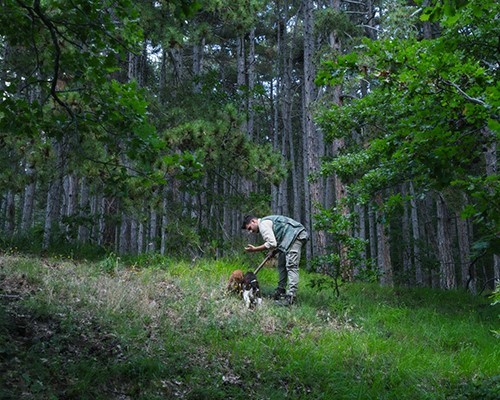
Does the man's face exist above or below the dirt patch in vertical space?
above

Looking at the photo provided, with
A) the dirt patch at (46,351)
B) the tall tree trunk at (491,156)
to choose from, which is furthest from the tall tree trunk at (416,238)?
the dirt patch at (46,351)

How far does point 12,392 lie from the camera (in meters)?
3.25

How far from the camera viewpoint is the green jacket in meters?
7.68

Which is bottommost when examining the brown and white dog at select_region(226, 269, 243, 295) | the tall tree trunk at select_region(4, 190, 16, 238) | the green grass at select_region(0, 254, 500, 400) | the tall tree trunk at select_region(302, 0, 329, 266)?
the green grass at select_region(0, 254, 500, 400)

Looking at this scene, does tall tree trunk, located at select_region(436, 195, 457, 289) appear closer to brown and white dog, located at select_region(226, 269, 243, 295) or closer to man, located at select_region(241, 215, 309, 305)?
man, located at select_region(241, 215, 309, 305)

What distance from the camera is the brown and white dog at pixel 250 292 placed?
683cm

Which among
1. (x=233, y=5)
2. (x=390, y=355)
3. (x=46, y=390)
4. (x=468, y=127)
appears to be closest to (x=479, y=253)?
(x=468, y=127)

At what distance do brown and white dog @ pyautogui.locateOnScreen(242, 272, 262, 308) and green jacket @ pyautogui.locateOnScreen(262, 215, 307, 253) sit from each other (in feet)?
2.95

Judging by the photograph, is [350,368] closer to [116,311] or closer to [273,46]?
[116,311]

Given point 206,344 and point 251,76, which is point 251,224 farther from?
point 251,76

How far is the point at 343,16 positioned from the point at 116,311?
11032 millimetres

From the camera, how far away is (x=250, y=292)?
22.8 ft

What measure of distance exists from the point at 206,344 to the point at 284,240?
304 cm

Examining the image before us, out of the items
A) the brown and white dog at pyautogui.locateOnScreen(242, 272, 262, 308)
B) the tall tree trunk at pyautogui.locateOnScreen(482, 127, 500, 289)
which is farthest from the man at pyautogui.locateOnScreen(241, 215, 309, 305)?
the tall tree trunk at pyautogui.locateOnScreen(482, 127, 500, 289)
